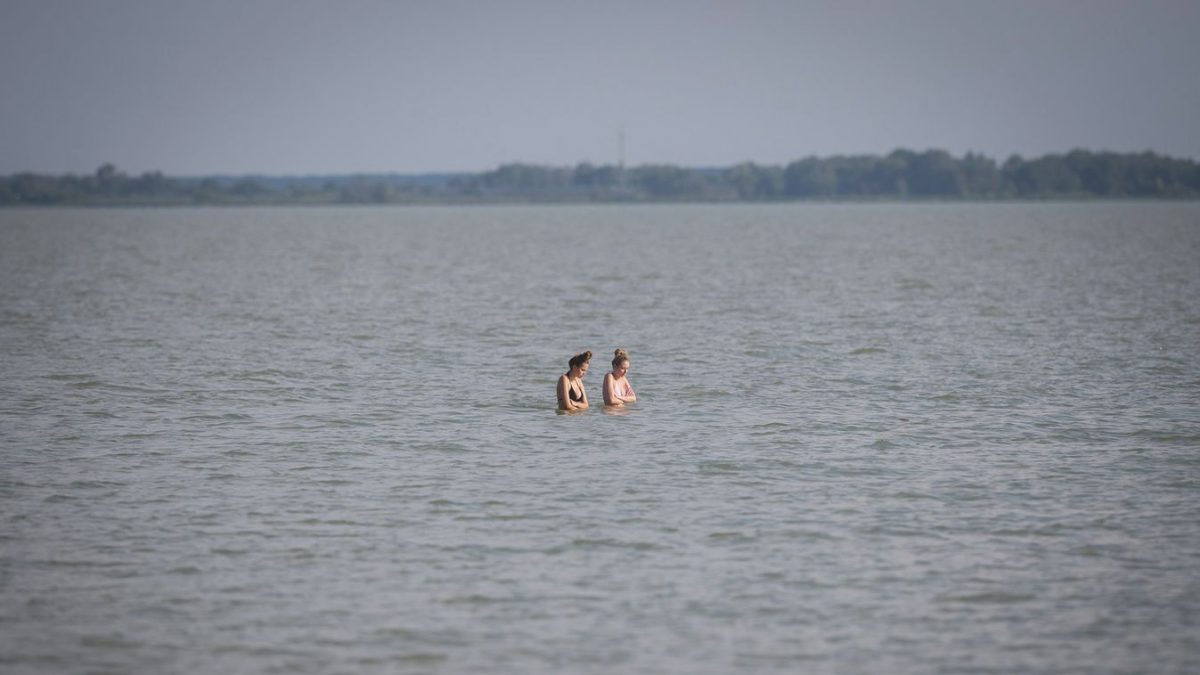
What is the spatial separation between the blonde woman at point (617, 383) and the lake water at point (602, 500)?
396mm

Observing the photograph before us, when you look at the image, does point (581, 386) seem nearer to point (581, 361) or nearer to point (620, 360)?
point (581, 361)

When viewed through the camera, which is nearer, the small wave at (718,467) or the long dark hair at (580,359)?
the small wave at (718,467)

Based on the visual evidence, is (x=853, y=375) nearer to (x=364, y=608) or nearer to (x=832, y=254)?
(x=364, y=608)

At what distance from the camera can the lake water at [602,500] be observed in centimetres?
1257

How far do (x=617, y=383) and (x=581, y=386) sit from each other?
0.67 m

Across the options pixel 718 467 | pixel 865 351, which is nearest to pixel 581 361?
pixel 718 467

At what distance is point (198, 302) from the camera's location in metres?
52.1

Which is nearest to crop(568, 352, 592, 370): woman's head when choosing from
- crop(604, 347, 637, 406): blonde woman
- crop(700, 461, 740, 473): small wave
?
crop(604, 347, 637, 406): blonde woman

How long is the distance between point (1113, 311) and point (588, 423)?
2802 cm

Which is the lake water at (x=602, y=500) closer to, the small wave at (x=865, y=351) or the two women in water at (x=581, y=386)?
the small wave at (x=865, y=351)

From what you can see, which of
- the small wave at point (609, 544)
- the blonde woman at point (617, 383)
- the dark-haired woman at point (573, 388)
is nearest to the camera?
the small wave at point (609, 544)

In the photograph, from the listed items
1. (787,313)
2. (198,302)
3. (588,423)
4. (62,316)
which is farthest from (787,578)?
(198,302)

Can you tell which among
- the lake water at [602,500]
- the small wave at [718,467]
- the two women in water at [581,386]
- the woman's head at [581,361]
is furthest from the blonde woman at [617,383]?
the small wave at [718,467]

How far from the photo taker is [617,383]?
81.7 ft
